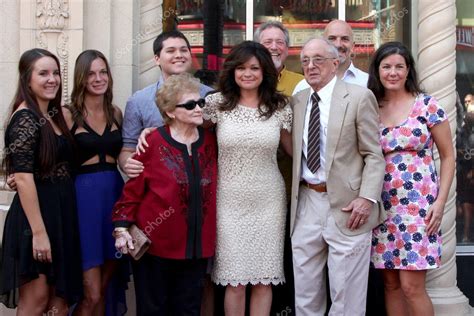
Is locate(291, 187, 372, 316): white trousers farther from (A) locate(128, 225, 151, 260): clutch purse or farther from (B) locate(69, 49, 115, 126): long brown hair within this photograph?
(B) locate(69, 49, 115, 126): long brown hair

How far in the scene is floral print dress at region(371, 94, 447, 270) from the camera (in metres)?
4.34

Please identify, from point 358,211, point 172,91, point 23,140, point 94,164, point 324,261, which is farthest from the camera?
point 94,164

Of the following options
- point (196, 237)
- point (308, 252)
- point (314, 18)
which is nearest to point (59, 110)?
point (196, 237)

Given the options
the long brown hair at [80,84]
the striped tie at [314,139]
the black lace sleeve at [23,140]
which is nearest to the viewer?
the black lace sleeve at [23,140]

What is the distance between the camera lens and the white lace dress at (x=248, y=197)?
173 inches

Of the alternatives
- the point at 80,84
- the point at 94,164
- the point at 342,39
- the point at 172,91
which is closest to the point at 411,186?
the point at 342,39

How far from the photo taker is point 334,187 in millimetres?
4277

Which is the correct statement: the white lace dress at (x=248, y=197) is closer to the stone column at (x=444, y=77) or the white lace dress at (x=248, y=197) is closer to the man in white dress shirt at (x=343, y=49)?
the man in white dress shirt at (x=343, y=49)

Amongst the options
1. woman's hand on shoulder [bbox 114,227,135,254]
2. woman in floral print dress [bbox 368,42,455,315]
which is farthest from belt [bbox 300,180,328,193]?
woman's hand on shoulder [bbox 114,227,135,254]

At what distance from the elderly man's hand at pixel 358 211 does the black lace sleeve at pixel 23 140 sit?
75.3 inches

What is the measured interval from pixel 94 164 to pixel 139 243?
673 millimetres

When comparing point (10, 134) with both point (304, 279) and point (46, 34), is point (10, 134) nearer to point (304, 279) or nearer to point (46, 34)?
point (46, 34)

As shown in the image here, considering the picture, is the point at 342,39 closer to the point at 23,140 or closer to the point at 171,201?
the point at 171,201

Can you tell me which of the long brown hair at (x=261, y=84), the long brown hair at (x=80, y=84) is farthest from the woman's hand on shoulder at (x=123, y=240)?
the long brown hair at (x=261, y=84)
